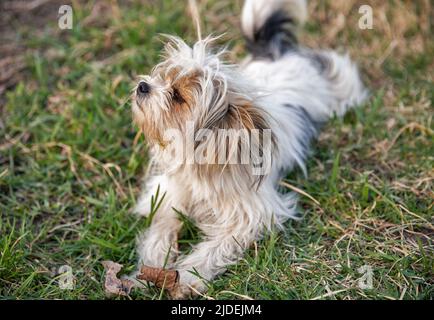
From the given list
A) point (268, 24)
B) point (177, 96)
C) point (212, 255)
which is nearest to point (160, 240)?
point (212, 255)

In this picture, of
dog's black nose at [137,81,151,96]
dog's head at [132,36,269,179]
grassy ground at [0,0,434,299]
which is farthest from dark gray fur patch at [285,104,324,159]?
dog's black nose at [137,81,151,96]

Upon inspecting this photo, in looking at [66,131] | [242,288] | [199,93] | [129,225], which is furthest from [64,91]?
[242,288]

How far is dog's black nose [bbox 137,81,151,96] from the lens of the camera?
3.54 metres

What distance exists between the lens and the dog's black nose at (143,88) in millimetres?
3544

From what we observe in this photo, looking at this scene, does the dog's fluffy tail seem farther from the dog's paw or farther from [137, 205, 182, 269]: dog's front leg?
the dog's paw

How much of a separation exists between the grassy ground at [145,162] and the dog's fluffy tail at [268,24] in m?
0.47

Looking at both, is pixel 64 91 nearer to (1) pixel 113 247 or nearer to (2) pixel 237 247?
(1) pixel 113 247

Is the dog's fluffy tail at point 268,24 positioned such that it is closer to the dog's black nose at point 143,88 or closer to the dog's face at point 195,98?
the dog's face at point 195,98

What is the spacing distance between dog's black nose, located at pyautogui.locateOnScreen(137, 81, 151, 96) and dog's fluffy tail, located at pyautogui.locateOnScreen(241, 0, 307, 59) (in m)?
1.62

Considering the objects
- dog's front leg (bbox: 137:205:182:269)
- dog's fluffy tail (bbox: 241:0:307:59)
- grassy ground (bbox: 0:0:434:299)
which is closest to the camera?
grassy ground (bbox: 0:0:434:299)

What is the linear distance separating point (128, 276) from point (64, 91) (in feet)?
6.62

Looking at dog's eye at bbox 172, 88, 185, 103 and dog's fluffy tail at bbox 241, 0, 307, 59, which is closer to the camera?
dog's eye at bbox 172, 88, 185, 103

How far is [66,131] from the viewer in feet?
15.3

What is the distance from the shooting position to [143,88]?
3.56 metres
